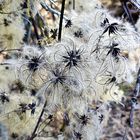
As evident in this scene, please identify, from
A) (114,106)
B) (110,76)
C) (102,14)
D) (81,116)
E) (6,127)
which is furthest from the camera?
(114,106)

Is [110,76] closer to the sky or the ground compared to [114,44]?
closer to the ground

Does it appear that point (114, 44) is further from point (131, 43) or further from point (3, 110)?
point (3, 110)

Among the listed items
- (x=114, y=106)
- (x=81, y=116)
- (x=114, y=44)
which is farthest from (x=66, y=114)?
(x=114, y=106)

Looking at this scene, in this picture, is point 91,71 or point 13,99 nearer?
point 91,71

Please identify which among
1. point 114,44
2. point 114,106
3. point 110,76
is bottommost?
point 114,106

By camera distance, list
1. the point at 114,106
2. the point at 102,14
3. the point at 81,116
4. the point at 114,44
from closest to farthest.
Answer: the point at 114,44 < the point at 102,14 < the point at 81,116 < the point at 114,106

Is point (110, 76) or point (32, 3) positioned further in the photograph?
point (32, 3)

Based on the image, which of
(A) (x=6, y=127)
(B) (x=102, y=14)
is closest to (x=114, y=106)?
(A) (x=6, y=127)

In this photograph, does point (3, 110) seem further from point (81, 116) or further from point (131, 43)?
point (131, 43)

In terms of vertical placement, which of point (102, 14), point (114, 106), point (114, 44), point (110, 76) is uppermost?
point (102, 14)
